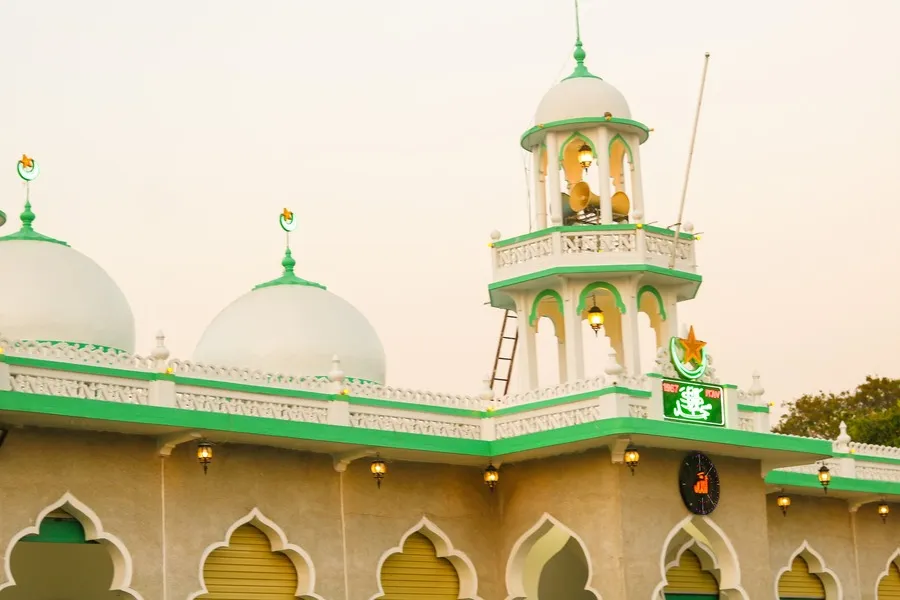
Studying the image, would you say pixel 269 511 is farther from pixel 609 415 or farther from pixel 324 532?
pixel 609 415

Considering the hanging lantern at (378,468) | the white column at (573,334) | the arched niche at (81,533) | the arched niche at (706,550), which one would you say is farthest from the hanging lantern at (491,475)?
the arched niche at (81,533)

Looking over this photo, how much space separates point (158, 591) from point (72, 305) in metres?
4.50

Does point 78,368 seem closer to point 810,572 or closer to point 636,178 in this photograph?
point 636,178

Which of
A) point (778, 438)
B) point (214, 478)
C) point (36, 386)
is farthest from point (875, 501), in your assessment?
point (36, 386)

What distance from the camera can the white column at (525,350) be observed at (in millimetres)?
22828

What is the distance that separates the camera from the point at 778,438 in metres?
21.1

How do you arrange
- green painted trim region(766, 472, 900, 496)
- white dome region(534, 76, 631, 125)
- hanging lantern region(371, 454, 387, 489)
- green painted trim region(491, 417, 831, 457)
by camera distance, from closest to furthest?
green painted trim region(491, 417, 831, 457) < hanging lantern region(371, 454, 387, 489) < white dome region(534, 76, 631, 125) < green painted trim region(766, 472, 900, 496)

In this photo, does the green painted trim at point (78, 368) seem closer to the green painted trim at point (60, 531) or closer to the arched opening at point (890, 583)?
the green painted trim at point (60, 531)

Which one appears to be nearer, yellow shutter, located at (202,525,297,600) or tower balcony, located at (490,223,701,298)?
yellow shutter, located at (202,525,297,600)

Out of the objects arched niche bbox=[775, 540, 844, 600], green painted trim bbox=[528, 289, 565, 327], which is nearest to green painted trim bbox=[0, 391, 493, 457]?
green painted trim bbox=[528, 289, 565, 327]

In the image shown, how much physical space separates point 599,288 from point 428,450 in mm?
3975

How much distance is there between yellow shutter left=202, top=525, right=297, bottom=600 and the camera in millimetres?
18484

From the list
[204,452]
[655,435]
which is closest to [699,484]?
[655,435]

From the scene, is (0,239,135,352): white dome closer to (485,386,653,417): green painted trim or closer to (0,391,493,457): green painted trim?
(0,391,493,457): green painted trim
